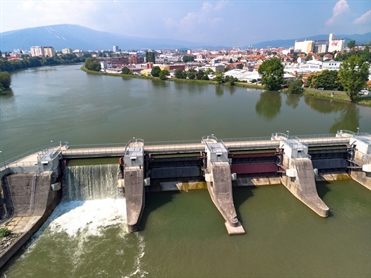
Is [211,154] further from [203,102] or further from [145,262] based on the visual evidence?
[203,102]

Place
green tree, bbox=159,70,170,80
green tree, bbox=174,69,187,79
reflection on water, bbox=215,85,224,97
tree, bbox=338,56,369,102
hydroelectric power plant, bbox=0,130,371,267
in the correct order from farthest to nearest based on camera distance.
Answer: green tree, bbox=159,70,170,80 → green tree, bbox=174,69,187,79 → reflection on water, bbox=215,85,224,97 → tree, bbox=338,56,369,102 → hydroelectric power plant, bbox=0,130,371,267

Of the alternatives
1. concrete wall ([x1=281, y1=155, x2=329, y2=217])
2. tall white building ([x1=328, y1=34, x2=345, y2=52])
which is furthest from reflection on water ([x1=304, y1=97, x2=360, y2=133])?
tall white building ([x1=328, y1=34, x2=345, y2=52])

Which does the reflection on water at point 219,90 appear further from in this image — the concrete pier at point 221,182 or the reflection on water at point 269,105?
the concrete pier at point 221,182

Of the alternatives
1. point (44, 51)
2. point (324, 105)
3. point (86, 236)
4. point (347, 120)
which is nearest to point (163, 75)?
point (324, 105)

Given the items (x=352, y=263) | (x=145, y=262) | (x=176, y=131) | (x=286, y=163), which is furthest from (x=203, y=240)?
(x=176, y=131)

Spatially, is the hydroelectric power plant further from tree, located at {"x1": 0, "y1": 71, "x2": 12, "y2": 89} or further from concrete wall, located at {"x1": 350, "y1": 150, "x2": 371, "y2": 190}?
tree, located at {"x1": 0, "y1": 71, "x2": 12, "y2": 89}

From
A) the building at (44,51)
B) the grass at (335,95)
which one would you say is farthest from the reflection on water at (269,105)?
the building at (44,51)
